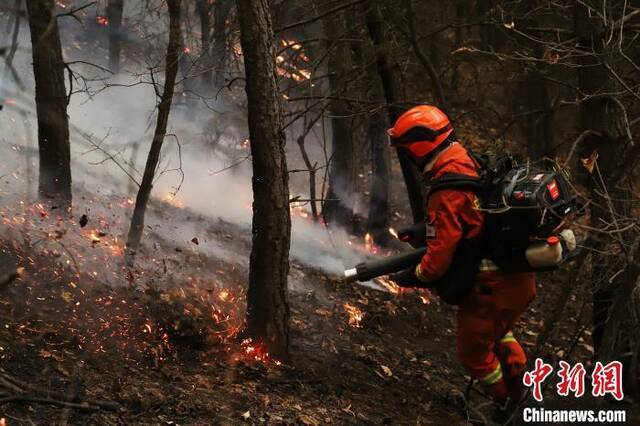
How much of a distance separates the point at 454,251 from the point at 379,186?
24.6 feet

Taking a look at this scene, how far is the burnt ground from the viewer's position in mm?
4344

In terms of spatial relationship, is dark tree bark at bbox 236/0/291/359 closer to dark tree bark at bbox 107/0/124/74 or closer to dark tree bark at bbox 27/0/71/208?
dark tree bark at bbox 27/0/71/208

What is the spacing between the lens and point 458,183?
15.1ft

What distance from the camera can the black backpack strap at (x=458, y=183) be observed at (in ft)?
15.1

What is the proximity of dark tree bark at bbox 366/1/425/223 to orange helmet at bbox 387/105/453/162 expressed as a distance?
279 centimetres

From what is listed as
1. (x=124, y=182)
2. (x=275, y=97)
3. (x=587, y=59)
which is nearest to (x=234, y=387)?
(x=275, y=97)

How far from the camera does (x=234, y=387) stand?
4.98 m

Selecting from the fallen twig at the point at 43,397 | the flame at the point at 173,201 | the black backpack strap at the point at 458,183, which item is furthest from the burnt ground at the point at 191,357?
the flame at the point at 173,201

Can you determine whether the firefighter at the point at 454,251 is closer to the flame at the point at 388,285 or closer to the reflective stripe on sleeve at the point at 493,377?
the reflective stripe on sleeve at the point at 493,377

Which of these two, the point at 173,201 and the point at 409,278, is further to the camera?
the point at 173,201

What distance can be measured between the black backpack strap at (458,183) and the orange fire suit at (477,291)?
3 centimetres

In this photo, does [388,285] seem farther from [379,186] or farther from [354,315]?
[379,186]

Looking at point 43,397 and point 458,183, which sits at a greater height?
point 458,183

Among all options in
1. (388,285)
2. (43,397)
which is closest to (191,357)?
(43,397)
